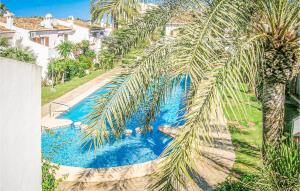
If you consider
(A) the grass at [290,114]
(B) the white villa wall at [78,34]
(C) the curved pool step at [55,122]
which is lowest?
(C) the curved pool step at [55,122]

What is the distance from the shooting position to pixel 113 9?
7051 millimetres

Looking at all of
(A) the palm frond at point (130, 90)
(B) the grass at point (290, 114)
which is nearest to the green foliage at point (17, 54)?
(B) the grass at point (290, 114)

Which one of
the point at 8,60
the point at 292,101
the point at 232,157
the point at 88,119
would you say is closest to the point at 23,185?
the point at 8,60

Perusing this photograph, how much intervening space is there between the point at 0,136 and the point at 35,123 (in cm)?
102

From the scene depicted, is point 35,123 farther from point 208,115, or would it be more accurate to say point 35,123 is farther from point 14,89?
point 208,115

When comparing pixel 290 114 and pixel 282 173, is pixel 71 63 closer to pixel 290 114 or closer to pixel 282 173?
pixel 290 114

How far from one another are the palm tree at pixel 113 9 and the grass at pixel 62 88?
16548mm

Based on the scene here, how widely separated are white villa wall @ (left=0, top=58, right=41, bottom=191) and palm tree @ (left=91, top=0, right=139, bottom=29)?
2738 mm

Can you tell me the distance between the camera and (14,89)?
4.26 meters

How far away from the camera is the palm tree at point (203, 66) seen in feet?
16.5

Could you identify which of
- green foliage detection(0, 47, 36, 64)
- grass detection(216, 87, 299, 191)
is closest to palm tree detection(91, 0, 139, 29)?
grass detection(216, 87, 299, 191)

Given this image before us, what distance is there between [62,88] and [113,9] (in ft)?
71.8

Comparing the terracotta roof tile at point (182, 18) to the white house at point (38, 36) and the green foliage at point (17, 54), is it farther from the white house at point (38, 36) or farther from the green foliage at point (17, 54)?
the white house at point (38, 36)

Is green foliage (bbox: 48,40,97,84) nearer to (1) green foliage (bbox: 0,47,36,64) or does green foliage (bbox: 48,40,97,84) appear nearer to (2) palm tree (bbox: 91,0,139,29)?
(1) green foliage (bbox: 0,47,36,64)
